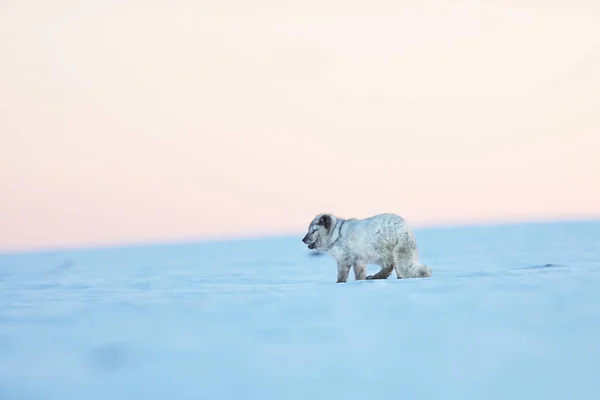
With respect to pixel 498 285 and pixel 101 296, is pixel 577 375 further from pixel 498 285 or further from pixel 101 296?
pixel 101 296

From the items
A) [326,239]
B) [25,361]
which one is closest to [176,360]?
[25,361]

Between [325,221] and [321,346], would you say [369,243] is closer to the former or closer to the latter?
[325,221]

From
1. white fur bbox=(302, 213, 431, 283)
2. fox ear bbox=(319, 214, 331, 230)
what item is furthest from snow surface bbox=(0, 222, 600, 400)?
fox ear bbox=(319, 214, 331, 230)

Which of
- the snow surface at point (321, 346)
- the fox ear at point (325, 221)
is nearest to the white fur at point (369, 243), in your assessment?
the fox ear at point (325, 221)

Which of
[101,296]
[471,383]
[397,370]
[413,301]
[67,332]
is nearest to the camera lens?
[471,383]

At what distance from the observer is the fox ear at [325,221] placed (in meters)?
11.7

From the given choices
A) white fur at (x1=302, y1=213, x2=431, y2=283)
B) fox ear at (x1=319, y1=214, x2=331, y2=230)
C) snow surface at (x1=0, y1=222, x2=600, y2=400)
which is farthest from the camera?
fox ear at (x1=319, y1=214, x2=331, y2=230)

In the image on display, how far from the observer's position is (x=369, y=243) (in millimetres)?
10703

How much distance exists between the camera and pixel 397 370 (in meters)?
4.25

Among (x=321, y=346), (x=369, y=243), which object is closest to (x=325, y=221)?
(x=369, y=243)

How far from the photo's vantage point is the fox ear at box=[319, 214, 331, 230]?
1170cm

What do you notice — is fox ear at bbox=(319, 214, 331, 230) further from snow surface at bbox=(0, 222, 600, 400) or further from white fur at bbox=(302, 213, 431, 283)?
snow surface at bbox=(0, 222, 600, 400)

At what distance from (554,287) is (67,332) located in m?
4.39

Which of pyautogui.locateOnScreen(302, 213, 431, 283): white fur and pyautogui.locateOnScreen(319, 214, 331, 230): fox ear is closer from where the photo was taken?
pyautogui.locateOnScreen(302, 213, 431, 283): white fur
